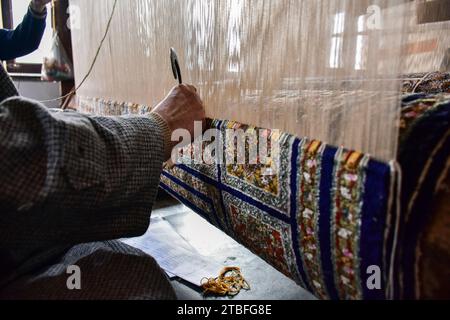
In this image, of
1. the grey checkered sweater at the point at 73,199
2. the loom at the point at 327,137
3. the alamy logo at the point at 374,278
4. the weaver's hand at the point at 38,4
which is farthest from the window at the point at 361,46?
the weaver's hand at the point at 38,4

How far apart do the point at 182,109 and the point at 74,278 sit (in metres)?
0.40

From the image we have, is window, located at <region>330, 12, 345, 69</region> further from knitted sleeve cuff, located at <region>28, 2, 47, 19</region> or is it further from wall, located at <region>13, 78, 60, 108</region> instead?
wall, located at <region>13, 78, 60, 108</region>

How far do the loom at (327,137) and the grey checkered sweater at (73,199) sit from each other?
0.69 feet

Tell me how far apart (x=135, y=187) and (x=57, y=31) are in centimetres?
228

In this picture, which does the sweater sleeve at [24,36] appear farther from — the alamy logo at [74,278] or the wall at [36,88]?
the alamy logo at [74,278]

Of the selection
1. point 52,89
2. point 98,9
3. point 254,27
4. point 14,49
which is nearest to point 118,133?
point 254,27

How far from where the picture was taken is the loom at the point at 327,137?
15.6 inches

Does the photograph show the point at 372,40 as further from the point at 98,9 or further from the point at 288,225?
the point at 98,9

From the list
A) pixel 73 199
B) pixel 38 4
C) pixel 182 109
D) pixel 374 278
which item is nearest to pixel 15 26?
pixel 38 4

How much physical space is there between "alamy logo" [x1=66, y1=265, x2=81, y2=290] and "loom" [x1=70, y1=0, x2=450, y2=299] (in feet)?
1.06

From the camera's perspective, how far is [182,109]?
0.76 metres

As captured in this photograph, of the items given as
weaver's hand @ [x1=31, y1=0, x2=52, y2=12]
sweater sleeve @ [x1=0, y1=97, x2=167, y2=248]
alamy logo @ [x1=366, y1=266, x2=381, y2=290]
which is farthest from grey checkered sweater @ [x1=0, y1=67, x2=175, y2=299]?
weaver's hand @ [x1=31, y1=0, x2=52, y2=12]

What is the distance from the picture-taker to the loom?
0.40m

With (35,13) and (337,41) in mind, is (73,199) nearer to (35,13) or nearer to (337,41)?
(337,41)
